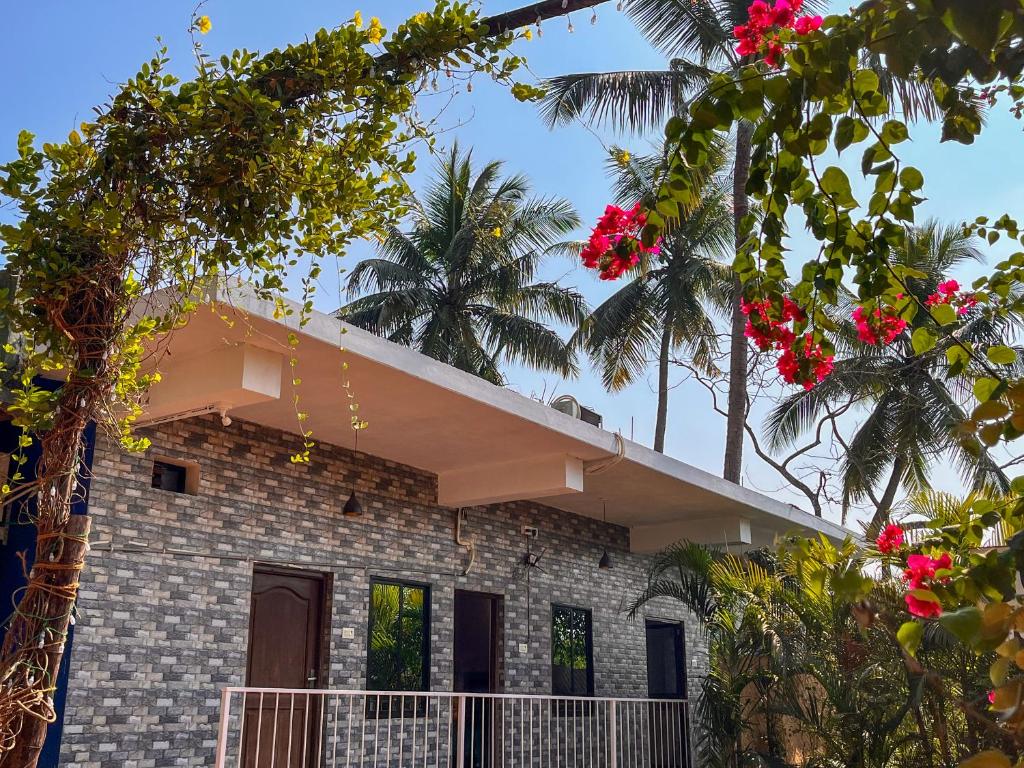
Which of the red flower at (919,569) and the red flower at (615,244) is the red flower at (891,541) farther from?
the red flower at (615,244)

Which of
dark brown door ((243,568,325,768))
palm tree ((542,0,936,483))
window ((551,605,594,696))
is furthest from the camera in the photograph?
palm tree ((542,0,936,483))

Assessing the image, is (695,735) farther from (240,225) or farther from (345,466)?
(240,225)

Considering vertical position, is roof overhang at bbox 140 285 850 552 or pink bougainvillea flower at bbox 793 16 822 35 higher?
roof overhang at bbox 140 285 850 552

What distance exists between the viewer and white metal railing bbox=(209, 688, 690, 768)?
735 cm

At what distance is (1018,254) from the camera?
2.42m

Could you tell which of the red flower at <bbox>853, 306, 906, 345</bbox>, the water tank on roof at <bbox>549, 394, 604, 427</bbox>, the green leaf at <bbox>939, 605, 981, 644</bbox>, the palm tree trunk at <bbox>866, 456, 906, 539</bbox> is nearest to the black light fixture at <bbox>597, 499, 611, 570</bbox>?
the water tank on roof at <bbox>549, 394, 604, 427</bbox>

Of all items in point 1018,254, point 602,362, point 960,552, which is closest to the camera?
point 960,552

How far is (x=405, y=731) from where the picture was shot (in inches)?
346

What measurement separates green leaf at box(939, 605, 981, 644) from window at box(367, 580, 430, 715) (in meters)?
7.93

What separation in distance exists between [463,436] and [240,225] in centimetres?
563

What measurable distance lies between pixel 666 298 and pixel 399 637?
467 inches

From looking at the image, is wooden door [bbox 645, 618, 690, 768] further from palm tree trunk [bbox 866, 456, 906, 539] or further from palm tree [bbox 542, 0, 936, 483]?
palm tree trunk [bbox 866, 456, 906, 539]

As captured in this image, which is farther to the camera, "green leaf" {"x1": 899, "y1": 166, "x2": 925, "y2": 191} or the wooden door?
the wooden door

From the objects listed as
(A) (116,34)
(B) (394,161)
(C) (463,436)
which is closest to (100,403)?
(B) (394,161)
